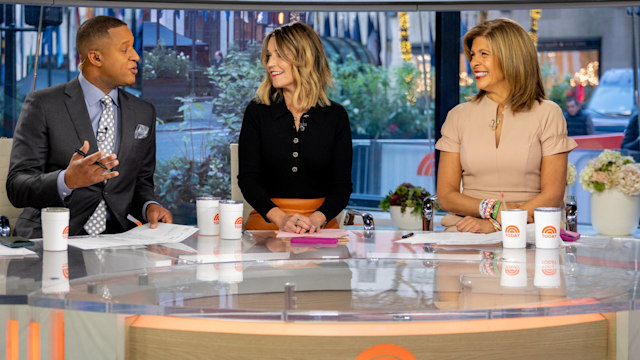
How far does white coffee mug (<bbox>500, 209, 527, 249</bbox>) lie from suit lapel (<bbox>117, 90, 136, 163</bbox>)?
158 centimetres

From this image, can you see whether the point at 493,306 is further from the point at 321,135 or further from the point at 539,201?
the point at 321,135

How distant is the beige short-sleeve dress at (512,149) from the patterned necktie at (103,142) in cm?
144

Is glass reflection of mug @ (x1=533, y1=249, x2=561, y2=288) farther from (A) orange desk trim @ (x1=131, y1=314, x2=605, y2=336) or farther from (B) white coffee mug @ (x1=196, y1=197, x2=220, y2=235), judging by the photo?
(B) white coffee mug @ (x1=196, y1=197, x2=220, y2=235)

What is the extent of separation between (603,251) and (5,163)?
2514mm

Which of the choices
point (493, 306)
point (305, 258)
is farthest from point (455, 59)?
point (493, 306)

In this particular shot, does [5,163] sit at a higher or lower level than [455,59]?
lower

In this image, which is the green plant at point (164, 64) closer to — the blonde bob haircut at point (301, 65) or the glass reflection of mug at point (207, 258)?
the blonde bob haircut at point (301, 65)

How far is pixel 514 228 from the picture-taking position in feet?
7.79

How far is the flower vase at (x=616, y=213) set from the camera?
4.41 m

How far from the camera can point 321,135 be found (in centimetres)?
335

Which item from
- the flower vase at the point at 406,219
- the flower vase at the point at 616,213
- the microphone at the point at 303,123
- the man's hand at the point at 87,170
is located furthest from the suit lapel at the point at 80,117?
the flower vase at the point at 616,213

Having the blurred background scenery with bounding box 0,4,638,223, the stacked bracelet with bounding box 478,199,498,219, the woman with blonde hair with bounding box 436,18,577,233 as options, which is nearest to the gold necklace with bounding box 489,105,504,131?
the woman with blonde hair with bounding box 436,18,577,233

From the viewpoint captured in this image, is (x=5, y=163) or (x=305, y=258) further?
(x=5, y=163)

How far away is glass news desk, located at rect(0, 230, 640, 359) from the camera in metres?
1.62
